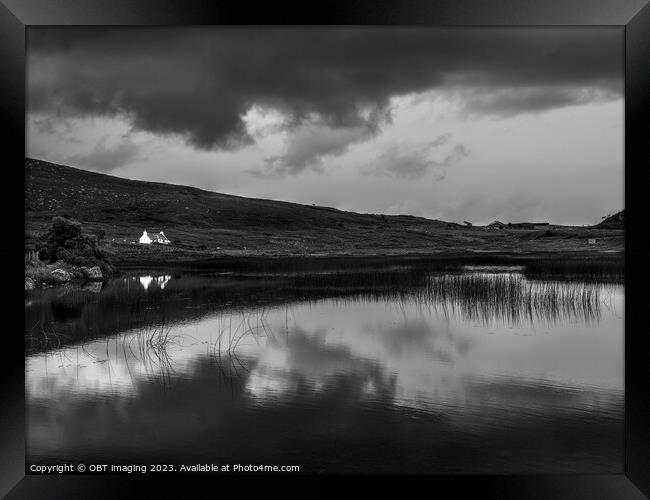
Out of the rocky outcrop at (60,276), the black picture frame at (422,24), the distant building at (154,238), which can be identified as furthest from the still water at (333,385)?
the distant building at (154,238)

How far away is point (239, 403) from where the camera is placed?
5809mm

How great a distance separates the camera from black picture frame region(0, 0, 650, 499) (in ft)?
13.6

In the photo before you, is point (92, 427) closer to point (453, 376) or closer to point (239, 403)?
point (239, 403)

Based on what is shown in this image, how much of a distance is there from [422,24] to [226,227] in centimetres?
2311

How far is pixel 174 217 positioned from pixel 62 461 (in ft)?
61.0

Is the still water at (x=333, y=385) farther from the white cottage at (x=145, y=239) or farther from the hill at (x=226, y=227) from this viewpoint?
the white cottage at (x=145, y=239)

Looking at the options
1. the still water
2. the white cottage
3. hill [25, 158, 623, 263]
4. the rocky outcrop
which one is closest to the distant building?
the white cottage

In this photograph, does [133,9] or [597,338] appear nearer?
[133,9]

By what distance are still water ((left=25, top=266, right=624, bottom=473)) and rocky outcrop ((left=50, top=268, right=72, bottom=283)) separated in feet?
10.0

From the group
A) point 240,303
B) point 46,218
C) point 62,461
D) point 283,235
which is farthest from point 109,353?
point 283,235

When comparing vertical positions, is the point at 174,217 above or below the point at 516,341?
above

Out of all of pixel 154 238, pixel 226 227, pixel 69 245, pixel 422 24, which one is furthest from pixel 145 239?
pixel 422 24

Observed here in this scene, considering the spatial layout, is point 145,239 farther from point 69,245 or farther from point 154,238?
point 69,245

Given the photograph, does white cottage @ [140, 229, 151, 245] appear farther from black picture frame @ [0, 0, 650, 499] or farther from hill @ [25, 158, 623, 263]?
black picture frame @ [0, 0, 650, 499]
